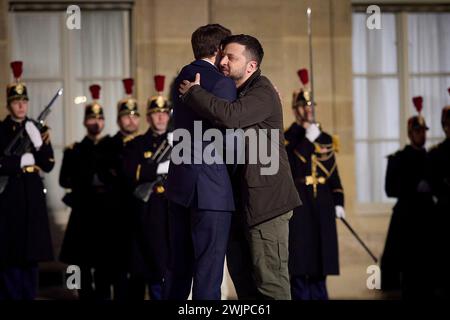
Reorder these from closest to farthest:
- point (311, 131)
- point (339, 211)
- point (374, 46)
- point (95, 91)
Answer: point (311, 131), point (339, 211), point (95, 91), point (374, 46)

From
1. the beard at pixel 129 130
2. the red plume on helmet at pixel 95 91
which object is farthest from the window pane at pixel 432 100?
the red plume on helmet at pixel 95 91

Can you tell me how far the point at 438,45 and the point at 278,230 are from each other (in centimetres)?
595

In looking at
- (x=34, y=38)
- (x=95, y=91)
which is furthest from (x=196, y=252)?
(x=34, y=38)

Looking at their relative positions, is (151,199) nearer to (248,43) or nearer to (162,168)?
(162,168)

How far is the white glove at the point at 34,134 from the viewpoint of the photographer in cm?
1034

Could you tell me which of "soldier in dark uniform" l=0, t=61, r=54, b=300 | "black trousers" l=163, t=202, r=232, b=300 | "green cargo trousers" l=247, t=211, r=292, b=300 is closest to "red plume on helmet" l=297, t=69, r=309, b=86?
"soldier in dark uniform" l=0, t=61, r=54, b=300

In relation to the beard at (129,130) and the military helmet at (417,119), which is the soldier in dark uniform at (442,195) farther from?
the beard at (129,130)

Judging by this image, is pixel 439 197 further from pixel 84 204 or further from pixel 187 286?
pixel 187 286

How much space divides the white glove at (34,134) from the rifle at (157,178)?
92 cm

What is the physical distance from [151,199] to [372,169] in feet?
9.47

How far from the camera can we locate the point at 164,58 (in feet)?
39.3

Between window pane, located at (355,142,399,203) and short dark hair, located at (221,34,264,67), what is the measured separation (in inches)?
212

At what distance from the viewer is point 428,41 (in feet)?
41.7
